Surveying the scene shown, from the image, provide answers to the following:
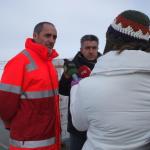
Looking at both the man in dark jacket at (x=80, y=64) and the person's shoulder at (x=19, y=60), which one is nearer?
the person's shoulder at (x=19, y=60)

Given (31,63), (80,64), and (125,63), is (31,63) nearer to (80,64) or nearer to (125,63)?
(80,64)

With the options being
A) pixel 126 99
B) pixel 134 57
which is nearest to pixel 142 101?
pixel 126 99

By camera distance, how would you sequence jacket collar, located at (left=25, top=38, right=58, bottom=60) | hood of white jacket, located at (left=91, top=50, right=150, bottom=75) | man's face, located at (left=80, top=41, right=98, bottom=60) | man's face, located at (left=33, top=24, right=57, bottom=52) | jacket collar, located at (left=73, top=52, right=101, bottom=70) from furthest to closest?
man's face, located at (left=80, top=41, right=98, bottom=60) → jacket collar, located at (left=73, top=52, right=101, bottom=70) → man's face, located at (left=33, top=24, right=57, bottom=52) → jacket collar, located at (left=25, top=38, right=58, bottom=60) → hood of white jacket, located at (left=91, top=50, right=150, bottom=75)

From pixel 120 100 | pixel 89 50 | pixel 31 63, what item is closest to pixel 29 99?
pixel 31 63

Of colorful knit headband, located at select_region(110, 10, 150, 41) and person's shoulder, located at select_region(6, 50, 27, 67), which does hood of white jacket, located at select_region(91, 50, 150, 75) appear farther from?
person's shoulder, located at select_region(6, 50, 27, 67)

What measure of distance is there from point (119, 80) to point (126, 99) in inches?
3.8

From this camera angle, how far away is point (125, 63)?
165cm

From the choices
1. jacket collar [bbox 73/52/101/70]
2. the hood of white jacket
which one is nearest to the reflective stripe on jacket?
jacket collar [bbox 73/52/101/70]

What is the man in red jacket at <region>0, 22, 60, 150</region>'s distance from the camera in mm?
2926

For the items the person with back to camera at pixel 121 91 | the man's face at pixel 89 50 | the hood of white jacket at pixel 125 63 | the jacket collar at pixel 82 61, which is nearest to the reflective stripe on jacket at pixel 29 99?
the jacket collar at pixel 82 61

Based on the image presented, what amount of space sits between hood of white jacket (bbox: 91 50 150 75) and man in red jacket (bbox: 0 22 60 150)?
1310 millimetres

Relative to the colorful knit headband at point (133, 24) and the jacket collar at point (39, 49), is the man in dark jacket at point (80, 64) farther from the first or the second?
the colorful knit headband at point (133, 24)

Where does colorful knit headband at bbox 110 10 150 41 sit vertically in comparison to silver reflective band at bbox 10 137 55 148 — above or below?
above

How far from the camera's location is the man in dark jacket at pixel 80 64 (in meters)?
3.34
